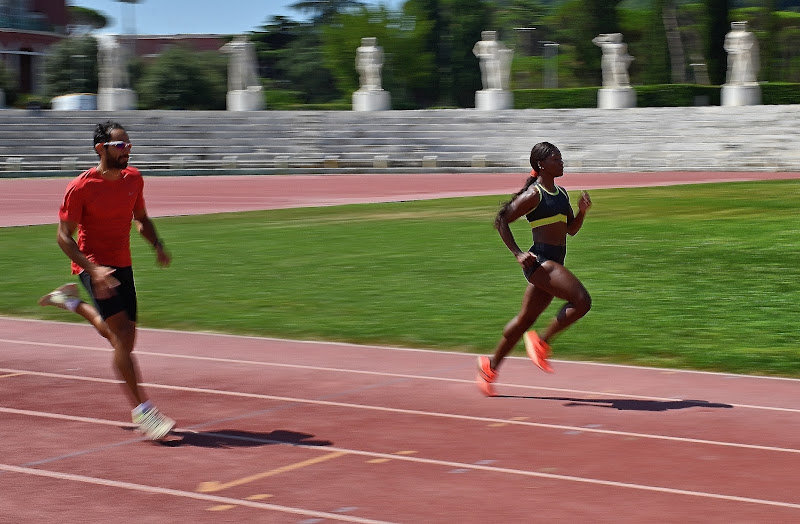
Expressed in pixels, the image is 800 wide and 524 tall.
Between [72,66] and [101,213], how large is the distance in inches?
2429

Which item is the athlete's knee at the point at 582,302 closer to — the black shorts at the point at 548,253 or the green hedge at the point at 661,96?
the black shorts at the point at 548,253

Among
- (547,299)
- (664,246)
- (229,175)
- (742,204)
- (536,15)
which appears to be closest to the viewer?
(547,299)

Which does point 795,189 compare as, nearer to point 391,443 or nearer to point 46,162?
point 391,443

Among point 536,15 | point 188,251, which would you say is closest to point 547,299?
point 188,251

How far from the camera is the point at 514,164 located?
1756 inches

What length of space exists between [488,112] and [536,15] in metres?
70.3

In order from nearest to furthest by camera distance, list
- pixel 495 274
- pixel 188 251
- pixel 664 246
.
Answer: pixel 495 274 → pixel 664 246 → pixel 188 251

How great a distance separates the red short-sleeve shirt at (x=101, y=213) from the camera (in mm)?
6789

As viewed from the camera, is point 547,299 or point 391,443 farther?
point 547,299

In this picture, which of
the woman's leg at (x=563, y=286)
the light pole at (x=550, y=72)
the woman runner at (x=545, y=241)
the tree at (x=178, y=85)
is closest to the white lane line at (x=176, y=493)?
the woman runner at (x=545, y=241)

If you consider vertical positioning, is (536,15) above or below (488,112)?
above

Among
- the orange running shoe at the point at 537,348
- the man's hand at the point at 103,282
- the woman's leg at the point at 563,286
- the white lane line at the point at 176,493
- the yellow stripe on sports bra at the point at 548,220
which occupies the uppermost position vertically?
the yellow stripe on sports bra at the point at 548,220

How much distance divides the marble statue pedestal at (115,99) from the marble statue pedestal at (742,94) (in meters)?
24.7

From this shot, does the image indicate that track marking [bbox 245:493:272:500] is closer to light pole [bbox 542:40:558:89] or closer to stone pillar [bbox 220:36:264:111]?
stone pillar [bbox 220:36:264:111]
